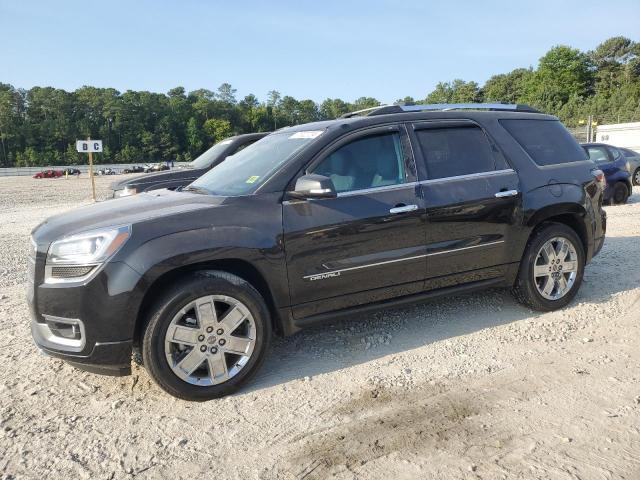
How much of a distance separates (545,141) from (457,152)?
1.13 metres

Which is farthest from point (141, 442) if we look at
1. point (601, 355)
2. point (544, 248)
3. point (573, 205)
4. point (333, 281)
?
point (573, 205)

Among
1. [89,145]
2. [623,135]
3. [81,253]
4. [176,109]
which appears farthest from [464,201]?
[176,109]

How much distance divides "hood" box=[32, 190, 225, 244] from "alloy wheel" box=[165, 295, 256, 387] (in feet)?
2.12

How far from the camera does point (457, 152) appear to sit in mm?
4164

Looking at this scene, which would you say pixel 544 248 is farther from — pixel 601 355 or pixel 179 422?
pixel 179 422

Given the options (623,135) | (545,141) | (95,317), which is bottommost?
(95,317)

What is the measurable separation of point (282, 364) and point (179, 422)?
0.94 metres

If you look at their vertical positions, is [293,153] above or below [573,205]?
above

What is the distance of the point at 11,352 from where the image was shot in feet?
13.0

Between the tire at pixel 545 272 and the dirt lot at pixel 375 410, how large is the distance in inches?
6.6

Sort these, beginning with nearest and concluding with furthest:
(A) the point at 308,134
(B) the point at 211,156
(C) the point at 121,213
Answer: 1. (C) the point at 121,213
2. (A) the point at 308,134
3. (B) the point at 211,156

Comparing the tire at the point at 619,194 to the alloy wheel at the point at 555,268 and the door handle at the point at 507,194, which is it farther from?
the door handle at the point at 507,194

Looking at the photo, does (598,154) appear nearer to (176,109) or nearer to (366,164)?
(366,164)

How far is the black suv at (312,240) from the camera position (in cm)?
301
